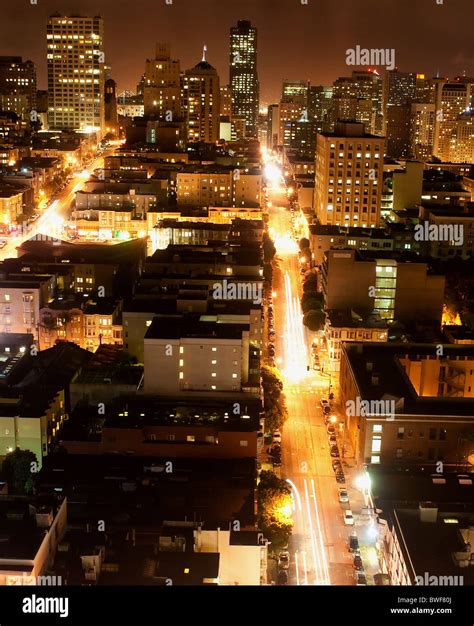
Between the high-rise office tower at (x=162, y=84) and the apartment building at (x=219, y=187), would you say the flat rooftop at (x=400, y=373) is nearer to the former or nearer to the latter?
the apartment building at (x=219, y=187)

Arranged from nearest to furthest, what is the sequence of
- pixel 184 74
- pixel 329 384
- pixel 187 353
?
pixel 187 353 → pixel 329 384 → pixel 184 74

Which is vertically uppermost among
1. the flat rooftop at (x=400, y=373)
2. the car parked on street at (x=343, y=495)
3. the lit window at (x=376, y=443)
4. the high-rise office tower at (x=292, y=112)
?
the high-rise office tower at (x=292, y=112)

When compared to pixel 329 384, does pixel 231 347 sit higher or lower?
higher

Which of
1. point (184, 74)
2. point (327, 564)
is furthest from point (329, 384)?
point (184, 74)

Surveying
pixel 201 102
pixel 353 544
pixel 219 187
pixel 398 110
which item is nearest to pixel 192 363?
pixel 353 544

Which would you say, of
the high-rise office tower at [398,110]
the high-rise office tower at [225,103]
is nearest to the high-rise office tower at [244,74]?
the high-rise office tower at [225,103]

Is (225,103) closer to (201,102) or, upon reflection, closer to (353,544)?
(201,102)

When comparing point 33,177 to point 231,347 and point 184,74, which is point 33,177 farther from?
point 231,347
